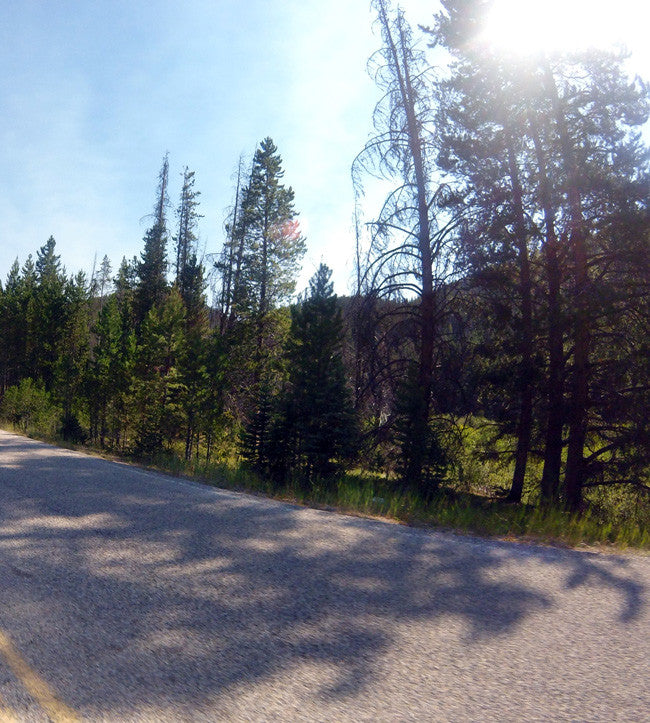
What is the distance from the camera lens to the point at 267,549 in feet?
19.3

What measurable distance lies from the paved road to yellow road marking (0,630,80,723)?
0.04 feet

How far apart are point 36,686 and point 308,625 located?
1.72m

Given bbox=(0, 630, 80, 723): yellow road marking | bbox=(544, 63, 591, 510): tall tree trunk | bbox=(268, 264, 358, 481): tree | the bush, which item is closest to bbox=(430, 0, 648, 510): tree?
bbox=(544, 63, 591, 510): tall tree trunk

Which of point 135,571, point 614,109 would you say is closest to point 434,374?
point 614,109

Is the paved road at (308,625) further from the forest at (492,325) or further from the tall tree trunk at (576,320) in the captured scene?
the tall tree trunk at (576,320)

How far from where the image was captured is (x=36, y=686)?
131 inches

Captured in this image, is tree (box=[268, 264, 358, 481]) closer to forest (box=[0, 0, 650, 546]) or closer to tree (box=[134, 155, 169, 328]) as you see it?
forest (box=[0, 0, 650, 546])

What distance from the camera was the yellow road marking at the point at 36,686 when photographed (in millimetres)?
3062

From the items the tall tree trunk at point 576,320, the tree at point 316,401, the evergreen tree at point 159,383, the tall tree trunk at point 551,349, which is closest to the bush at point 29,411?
the evergreen tree at point 159,383

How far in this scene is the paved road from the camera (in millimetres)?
3213

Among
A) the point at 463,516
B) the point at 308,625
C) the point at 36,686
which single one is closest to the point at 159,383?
the point at 463,516

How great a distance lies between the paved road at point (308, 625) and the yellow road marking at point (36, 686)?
1 cm

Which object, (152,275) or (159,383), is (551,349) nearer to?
(159,383)

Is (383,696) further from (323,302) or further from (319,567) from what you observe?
(323,302)
